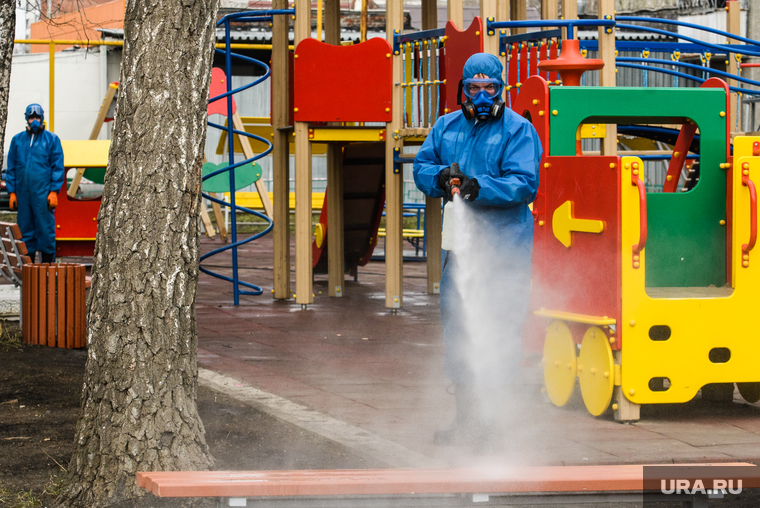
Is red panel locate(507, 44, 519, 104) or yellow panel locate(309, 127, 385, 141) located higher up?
red panel locate(507, 44, 519, 104)

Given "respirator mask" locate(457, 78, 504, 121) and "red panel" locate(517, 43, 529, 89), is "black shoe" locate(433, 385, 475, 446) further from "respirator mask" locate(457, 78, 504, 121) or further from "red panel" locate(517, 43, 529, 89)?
"red panel" locate(517, 43, 529, 89)

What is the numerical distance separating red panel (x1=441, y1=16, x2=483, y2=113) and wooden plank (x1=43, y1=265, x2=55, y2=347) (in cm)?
372

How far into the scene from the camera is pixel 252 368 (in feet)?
22.2

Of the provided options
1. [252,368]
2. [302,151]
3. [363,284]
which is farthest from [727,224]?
[363,284]

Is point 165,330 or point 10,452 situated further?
point 10,452

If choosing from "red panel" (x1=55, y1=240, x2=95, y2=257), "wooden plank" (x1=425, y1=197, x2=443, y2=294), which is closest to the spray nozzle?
"wooden plank" (x1=425, y1=197, x2=443, y2=294)

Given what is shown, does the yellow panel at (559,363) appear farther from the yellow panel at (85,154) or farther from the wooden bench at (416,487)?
the yellow panel at (85,154)

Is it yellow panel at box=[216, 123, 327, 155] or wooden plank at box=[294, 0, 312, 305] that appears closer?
wooden plank at box=[294, 0, 312, 305]

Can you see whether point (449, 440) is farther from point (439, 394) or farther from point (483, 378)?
point (439, 394)

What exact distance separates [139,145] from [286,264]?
658 cm

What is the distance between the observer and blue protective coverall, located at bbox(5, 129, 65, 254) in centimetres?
1137

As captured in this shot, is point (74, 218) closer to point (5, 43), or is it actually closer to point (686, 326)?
point (5, 43)

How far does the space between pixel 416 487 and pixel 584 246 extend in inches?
109

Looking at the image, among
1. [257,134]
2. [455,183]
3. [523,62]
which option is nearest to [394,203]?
[523,62]
